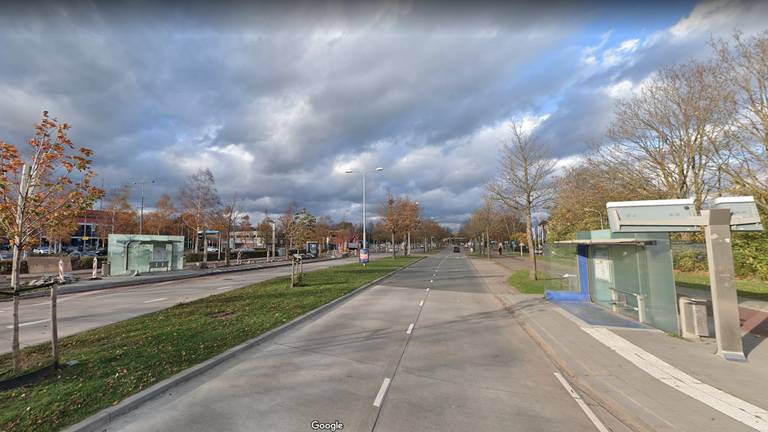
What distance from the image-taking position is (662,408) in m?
4.49

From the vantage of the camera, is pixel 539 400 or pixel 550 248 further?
pixel 550 248

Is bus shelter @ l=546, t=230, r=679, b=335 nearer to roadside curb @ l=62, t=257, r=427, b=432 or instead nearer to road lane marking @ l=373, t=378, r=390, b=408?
road lane marking @ l=373, t=378, r=390, b=408

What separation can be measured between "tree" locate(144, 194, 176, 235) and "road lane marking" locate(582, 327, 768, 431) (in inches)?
2196

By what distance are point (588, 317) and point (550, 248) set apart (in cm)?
673

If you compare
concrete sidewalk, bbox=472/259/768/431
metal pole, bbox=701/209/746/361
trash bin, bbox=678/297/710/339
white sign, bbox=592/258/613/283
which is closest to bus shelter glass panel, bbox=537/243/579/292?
white sign, bbox=592/258/613/283

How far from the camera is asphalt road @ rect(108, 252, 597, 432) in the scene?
416 centimetres

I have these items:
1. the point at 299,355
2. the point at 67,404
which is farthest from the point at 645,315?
the point at 67,404

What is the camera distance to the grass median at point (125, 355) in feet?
13.9

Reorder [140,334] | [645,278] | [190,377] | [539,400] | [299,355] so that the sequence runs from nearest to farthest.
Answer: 1. [539,400]
2. [190,377]
3. [299,355]
4. [140,334]
5. [645,278]

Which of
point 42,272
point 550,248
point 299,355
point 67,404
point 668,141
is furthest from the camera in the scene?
point 42,272

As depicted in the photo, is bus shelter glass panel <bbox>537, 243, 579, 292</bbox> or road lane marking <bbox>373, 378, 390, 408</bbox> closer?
road lane marking <bbox>373, 378, 390, 408</bbox>

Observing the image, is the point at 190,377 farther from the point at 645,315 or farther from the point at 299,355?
the point at 645,315

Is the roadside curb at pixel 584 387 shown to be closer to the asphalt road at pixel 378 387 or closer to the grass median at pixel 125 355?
the asphalt road at pixel 378 387

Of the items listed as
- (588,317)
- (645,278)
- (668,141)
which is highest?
(668,141)
